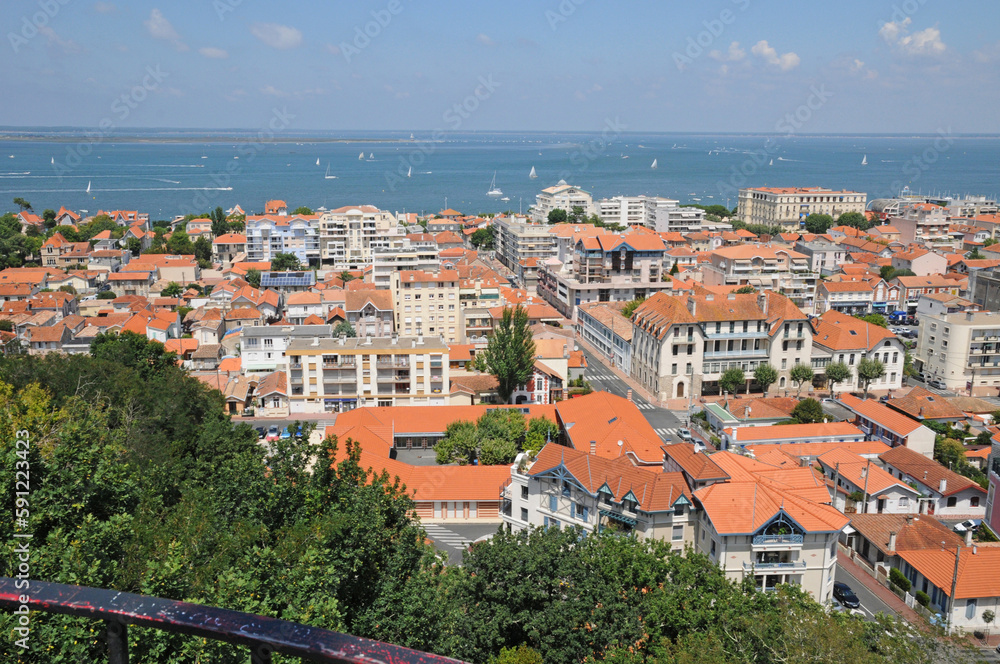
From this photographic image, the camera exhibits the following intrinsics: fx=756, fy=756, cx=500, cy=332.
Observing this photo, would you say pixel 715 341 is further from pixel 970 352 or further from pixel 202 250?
pixel 202 250

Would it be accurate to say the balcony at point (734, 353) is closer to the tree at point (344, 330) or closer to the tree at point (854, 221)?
the tree at point (344, 330)

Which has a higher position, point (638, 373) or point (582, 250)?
point (582, 250)

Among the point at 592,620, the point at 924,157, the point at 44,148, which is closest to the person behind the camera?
the point at 592,620

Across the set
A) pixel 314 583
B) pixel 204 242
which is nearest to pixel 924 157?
pixel 204 242

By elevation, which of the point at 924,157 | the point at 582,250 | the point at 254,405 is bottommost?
the point at 254,405

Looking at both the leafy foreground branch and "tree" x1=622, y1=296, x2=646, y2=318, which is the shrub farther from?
"tree" x1=622, y1=296, x2=646, y2=318

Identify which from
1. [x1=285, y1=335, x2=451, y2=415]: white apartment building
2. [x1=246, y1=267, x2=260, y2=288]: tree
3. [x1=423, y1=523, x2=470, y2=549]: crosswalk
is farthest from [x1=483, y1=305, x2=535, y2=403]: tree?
[x1=246, y1=267, x2=260, y2=288]: tree

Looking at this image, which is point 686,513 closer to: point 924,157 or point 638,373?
point 638,373
